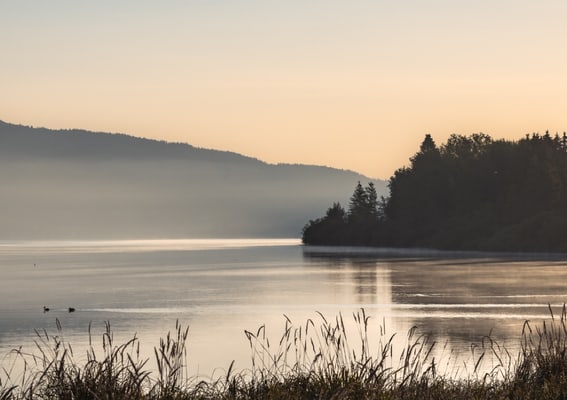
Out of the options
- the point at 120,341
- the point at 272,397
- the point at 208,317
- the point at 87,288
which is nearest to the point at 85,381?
the point at 272,397

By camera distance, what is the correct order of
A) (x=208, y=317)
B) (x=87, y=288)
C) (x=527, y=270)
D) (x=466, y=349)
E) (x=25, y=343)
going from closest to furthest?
(x=466, y=349) → (x=25, y=343) → (x=208, y=317) → (x=87, y=288) → (x=527, y=270)

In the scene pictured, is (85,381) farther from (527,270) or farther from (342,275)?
(527,270)

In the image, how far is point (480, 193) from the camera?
19812 cm

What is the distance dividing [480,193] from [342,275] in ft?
349

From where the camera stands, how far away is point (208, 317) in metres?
51.3

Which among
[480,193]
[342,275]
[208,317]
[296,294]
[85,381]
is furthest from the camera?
[480,193]

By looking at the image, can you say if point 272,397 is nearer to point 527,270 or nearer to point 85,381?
point 85,381

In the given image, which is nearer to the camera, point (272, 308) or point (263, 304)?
point (272, 308)

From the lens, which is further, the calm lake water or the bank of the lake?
the calm lake water

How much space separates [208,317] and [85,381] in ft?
118

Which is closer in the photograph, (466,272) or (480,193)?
(466,272)

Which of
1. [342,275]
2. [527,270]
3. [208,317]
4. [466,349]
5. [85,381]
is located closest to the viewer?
[85,381]

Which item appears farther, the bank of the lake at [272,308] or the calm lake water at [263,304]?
the calm lake water at [263,304]

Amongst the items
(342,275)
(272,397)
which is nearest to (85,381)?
(272,397)
